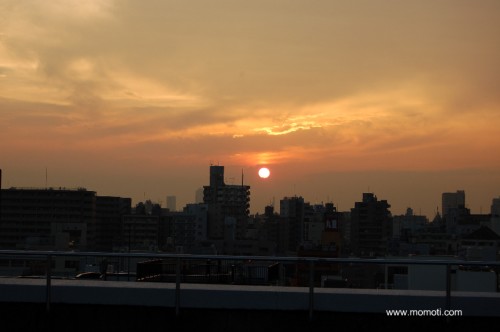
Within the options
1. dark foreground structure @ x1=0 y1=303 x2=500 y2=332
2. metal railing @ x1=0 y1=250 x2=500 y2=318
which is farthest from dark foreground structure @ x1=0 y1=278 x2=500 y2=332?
metal railing @ x1=0 y1=250 x2=500 y2=318

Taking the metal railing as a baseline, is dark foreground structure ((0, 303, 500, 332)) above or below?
below

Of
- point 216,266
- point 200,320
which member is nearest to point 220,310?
point 200,320

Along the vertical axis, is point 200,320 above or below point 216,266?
below

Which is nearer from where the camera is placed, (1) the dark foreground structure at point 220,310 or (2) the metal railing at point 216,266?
(1) the dark foreground structure at point 220,310

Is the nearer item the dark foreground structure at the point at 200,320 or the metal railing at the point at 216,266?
the dark foreground structure at the point at 200,320

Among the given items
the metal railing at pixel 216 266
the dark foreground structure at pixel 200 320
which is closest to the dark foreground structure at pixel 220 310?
the dark foreground structure at pixel 200 320

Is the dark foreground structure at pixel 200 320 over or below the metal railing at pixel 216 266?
below

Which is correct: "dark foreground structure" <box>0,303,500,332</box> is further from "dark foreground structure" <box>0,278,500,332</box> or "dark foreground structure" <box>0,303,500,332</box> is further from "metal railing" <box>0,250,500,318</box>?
"metal railing" <box>0,250,500,318</box>

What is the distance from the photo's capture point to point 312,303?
15.6m

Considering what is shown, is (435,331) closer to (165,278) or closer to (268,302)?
(268,302)

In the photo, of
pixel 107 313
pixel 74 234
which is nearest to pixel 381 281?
pixel 107 313

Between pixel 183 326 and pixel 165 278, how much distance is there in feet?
20.8

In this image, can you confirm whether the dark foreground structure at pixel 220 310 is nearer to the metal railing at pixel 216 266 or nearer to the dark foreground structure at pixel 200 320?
the dark foreground structure at pixel 200 320

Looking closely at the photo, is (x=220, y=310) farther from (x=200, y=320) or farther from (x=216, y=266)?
(x=216, y=266)
